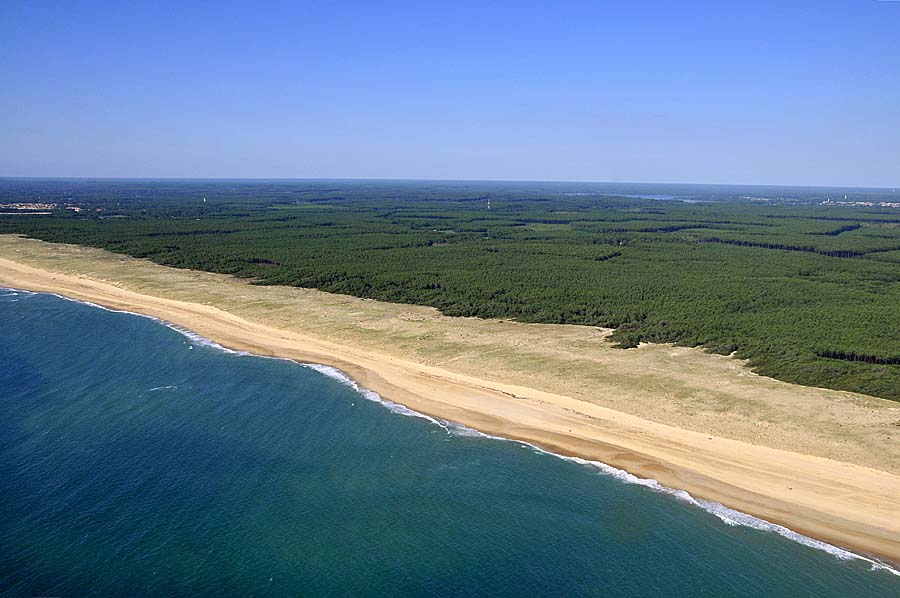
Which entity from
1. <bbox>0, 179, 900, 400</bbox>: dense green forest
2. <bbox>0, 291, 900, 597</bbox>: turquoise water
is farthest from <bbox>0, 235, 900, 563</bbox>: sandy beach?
<bbox>0, 179, 900, 400</bbox>: dense green forest

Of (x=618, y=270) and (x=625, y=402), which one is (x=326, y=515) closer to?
(x=625, y=402)

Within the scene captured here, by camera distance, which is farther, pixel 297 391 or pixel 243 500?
pixel 297 391

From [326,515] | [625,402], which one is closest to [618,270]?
[625,402]

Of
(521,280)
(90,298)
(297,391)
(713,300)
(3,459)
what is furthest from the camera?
(521,280)

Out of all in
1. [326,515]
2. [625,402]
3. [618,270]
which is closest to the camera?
[326,515]

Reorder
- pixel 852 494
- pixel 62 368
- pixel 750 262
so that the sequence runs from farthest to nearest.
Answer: pixel 750 262
pixel 62 368
pixel 852 494

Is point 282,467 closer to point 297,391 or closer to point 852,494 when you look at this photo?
point 297,391

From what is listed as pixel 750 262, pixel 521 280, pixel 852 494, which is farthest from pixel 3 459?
pixel 750 262

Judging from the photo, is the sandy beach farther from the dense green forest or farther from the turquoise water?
the dense green forest
